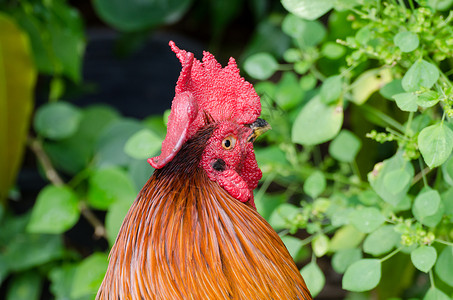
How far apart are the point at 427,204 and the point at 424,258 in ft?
0.24

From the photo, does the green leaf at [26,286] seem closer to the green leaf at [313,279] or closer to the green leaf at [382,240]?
the green leaf at [313,279]

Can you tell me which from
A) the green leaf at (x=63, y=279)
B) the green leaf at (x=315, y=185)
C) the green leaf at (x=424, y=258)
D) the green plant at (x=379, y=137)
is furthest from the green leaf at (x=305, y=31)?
the green leaf at (x=63, y=279)

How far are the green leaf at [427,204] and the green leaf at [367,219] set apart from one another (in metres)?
0.06

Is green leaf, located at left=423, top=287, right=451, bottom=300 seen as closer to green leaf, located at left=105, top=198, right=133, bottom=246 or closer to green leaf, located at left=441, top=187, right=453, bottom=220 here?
green leaf, located at left=441, top=187, right=453, bottom=220

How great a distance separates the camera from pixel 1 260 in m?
1.62

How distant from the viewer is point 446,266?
778mm

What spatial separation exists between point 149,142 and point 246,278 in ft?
1.38

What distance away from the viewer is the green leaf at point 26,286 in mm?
1708

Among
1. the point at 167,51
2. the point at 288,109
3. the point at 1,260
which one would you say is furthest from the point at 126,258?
the point at 167,51

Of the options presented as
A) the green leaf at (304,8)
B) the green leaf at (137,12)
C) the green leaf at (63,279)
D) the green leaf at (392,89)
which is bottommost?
the green leaf at (63,279)

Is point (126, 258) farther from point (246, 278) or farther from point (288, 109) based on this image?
point (288, 109)

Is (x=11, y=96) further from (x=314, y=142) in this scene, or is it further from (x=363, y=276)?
(x=363, y=276)

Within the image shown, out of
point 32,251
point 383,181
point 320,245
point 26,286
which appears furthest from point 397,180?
Result: point 26,286

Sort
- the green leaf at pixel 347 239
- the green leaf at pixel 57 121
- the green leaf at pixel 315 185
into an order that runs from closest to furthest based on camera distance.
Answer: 1. the green leaf at pixel 315 185
2. the green leaf at pixel 347 239
3. the green leaf at pixel 57 121
